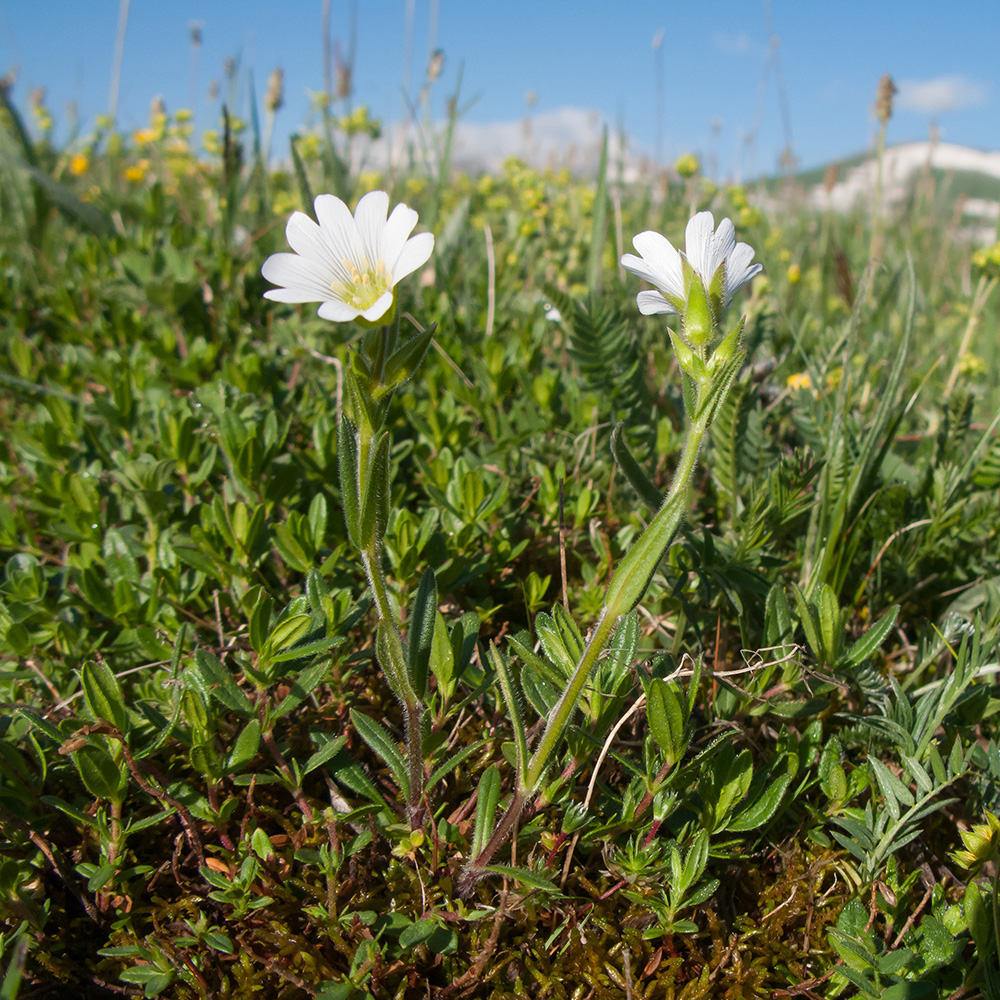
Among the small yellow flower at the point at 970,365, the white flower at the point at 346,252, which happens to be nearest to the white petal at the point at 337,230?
the white flower at the point at 346,252

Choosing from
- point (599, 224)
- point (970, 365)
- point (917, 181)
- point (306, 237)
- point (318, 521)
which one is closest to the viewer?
point (306, 237)

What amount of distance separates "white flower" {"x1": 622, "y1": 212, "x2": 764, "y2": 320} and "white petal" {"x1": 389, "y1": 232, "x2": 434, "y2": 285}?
0.28 m

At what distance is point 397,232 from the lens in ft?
3.94

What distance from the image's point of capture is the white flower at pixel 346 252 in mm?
1151

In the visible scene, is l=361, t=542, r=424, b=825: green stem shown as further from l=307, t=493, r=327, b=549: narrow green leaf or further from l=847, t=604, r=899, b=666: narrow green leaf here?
l=847, t=604, r=899, b=666: narrow green leaf

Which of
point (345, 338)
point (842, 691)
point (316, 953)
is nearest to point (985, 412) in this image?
point (842, 691)

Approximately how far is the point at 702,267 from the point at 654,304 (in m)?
0.09

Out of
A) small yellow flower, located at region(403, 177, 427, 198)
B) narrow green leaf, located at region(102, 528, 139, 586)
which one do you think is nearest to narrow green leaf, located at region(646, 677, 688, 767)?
narrow green leaf, located at region(102, 528, 139, 586)

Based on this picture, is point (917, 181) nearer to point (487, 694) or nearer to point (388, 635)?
point (487, 694)

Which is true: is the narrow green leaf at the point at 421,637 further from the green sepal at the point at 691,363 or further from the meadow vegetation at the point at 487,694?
the green sepal at the point at 691,363

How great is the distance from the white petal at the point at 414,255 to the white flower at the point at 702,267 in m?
0.28

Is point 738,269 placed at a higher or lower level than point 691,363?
higher

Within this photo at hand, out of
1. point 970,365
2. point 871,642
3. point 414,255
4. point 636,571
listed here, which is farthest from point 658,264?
point 970,365

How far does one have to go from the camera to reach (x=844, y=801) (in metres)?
1.45
